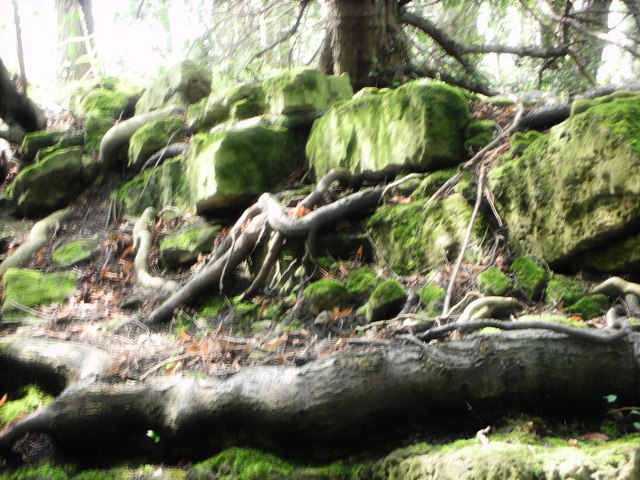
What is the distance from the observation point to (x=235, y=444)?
298 cm

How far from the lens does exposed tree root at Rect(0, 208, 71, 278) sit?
21.3 feet

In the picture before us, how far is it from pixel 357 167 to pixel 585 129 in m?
2.19

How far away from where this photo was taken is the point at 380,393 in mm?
2668

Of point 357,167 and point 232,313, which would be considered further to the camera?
point 357,167

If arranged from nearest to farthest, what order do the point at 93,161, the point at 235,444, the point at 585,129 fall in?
the point at 235,444
the point at 585,129
the point at 93,161

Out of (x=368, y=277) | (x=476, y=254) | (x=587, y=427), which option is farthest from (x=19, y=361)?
(x=587, y=427)

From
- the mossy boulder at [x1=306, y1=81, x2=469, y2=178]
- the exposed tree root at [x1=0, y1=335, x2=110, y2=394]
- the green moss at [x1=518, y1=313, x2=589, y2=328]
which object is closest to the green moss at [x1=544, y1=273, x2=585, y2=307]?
the green moss at [x1=518, y1=313, x2=589, y2=328]

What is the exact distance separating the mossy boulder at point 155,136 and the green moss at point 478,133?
3.85 meters

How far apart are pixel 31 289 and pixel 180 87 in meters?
3.66

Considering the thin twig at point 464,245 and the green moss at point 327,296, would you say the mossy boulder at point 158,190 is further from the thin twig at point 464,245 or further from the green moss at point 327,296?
the thin twig at point 464,245

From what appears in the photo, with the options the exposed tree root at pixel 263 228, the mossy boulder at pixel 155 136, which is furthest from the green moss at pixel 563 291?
the mossy boulder at pixel 155 136

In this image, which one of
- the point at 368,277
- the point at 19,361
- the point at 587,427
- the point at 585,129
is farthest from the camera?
the point at 368,277

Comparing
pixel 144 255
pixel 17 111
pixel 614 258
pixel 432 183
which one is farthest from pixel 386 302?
pixel 17 111

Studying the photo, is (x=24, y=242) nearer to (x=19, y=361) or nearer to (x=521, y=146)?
(x=19, y=361)
